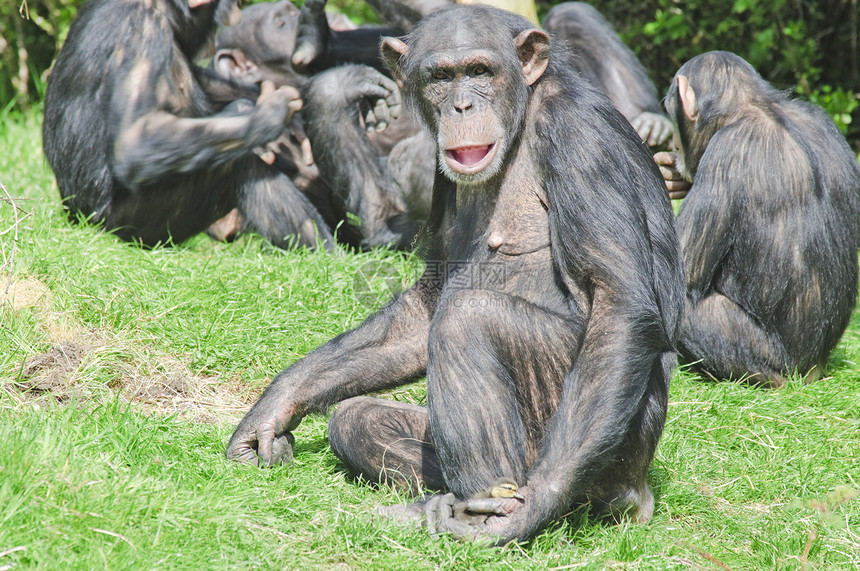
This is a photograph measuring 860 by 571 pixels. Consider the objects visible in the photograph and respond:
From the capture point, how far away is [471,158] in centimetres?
372

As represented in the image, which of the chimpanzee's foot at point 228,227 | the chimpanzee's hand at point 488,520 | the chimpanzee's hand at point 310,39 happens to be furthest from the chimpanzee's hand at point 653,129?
the chimpanzee's hand at point 488,520

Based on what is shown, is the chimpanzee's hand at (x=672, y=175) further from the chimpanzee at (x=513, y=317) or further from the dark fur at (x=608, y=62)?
the chimpanzee at (x=513, y=317)

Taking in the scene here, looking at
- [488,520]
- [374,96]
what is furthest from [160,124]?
[488,520]

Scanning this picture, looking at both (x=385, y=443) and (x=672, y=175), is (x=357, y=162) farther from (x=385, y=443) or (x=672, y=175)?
(x=385, y=443)

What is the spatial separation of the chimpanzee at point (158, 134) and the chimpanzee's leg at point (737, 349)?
2835 mm

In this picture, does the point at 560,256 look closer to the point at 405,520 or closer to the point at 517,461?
the point at 517,461

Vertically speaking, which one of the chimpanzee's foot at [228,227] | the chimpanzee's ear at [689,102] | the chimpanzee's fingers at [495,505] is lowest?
the chimpanzee's foot at [228,227]

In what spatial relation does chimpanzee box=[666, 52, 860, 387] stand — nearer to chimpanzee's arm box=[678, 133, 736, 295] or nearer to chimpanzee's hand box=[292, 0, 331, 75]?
chimpanzee's arm box=[678, 133, 736, 295]

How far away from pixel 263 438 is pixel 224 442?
0.39 m

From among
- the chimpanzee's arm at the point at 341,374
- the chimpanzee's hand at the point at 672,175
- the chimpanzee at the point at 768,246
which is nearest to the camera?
the chimpanzee's arm at the point at 341,374

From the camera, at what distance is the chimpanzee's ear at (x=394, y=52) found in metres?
3.98

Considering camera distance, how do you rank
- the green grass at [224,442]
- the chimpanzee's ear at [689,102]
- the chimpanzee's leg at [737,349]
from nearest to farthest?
the green grass at [224,442]
the chimpanzee's leg at [737,349]
the chimpanzee's ear at [689,102]

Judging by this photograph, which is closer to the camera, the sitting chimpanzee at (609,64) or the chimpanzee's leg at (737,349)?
the chimpanzee's leg at (737,349)

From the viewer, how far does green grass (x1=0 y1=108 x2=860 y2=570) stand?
3205mm
